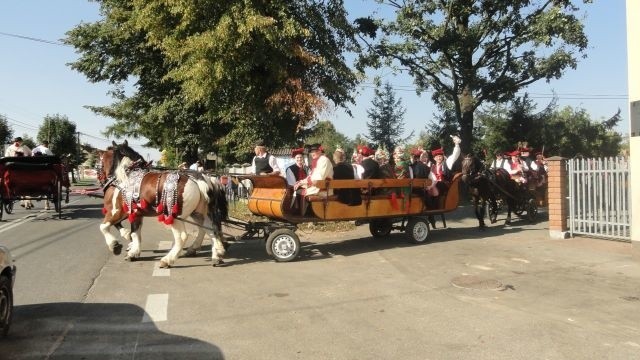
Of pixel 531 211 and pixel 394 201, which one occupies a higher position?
pixel 394 201

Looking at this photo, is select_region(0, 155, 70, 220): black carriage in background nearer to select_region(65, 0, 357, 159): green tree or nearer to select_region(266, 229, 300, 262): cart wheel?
select_region(65, 0, 357, 159): green tree

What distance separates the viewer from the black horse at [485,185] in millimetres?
13992

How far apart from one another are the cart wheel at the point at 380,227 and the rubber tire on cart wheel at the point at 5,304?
822cm

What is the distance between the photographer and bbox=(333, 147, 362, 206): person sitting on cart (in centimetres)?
1017

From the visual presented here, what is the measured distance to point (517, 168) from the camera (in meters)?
16.6

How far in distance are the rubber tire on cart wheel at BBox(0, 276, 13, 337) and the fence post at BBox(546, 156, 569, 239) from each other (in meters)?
10.3

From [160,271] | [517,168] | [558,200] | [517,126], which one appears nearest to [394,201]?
[558,200]

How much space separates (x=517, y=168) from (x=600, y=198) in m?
5.52

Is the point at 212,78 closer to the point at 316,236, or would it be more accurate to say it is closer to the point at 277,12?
the point at 277,12

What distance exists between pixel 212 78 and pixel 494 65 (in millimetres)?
14792

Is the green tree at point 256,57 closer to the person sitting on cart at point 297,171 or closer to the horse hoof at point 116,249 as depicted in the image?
the person sitting on cart at point 297,171

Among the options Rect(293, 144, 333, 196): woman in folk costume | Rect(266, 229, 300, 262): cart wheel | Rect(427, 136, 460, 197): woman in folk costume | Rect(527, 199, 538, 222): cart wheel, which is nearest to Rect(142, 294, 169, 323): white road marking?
Rect(266, 229, 300, 262): cart wheel

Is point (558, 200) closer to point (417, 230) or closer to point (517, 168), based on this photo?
point (417, 230)

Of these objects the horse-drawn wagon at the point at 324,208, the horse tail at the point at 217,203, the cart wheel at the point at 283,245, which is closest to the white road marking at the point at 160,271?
the horse tail at the point at 217,203
